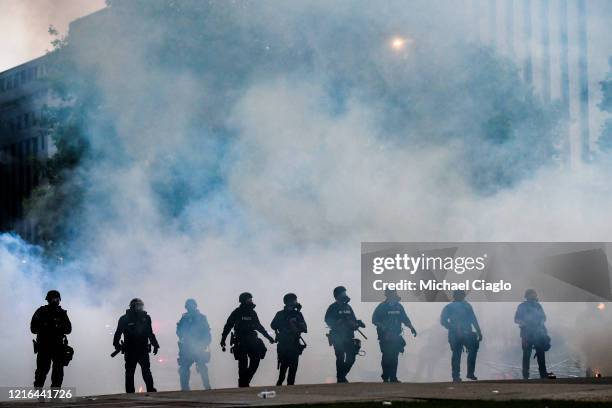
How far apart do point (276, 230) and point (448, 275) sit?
4181mm

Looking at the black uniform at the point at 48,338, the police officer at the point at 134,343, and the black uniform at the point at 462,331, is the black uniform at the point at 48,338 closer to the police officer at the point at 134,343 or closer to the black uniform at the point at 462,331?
the police officer at the point at 134,343

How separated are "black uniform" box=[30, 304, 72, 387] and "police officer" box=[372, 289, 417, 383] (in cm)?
472

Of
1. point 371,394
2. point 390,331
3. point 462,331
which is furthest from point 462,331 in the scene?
point 371,394

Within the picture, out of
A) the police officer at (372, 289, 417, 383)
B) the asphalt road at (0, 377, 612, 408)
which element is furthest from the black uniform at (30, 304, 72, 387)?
the police officer at (372, 289, 417, 383)

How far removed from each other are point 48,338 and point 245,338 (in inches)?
126

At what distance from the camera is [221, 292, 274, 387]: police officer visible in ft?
61.3

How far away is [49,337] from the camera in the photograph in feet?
54.0

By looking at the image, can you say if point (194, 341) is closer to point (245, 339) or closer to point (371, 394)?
point (245, 339)

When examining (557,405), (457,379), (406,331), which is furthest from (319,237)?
(557,405)

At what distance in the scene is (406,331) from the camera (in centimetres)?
2497

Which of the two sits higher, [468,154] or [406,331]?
[468,154]

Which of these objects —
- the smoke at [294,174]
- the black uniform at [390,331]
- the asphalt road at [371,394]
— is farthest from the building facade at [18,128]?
the asphalt road at [371,394]

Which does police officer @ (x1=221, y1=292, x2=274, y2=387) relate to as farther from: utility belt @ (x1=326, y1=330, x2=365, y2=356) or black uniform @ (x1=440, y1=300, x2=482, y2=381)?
black uniform @ (x1=440, y1=300, x2=482, y2=381)

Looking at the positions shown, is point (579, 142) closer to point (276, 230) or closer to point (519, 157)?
point (519, 157)
